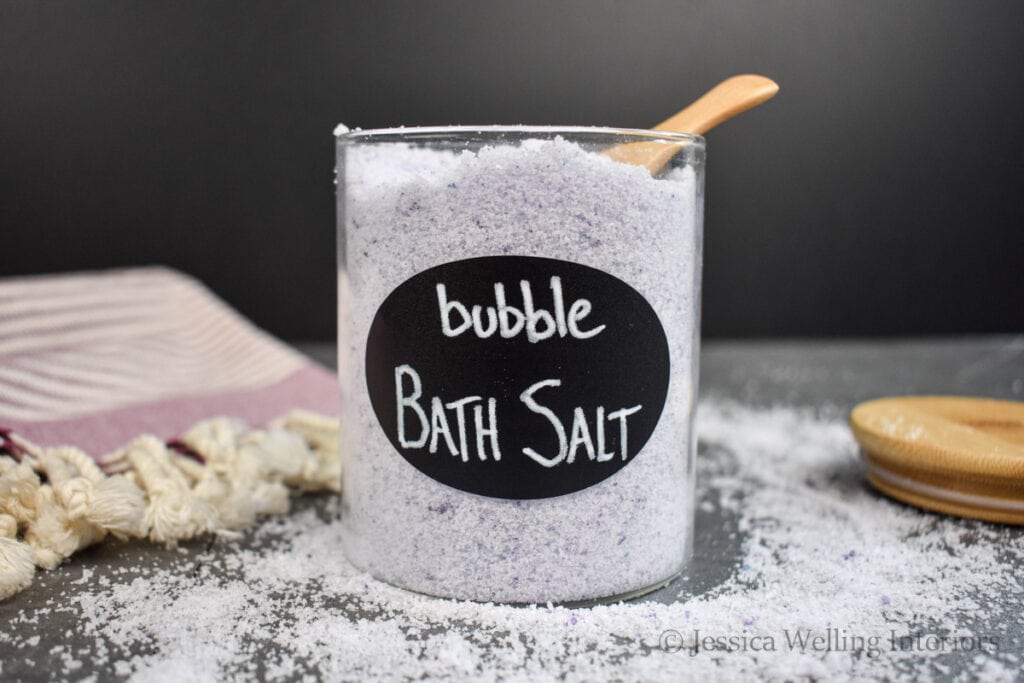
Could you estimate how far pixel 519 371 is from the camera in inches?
17.1

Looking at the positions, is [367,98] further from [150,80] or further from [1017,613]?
[1017,613]

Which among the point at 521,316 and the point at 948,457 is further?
the point at 948,457

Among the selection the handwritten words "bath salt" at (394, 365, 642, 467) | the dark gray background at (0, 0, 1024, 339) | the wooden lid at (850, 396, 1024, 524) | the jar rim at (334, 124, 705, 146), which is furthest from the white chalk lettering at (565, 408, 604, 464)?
the dark gray background at (0, 0, 1024, 339)

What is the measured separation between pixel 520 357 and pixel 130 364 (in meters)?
A: 0.50

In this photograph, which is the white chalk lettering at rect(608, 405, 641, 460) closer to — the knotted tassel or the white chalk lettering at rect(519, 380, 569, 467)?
the white chalk lettering at rect(519, 380, 569, 467)

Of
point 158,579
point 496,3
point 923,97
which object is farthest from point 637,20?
point 158,579

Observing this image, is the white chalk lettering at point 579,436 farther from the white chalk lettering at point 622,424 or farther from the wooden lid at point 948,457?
the wooden lid at point 948,457

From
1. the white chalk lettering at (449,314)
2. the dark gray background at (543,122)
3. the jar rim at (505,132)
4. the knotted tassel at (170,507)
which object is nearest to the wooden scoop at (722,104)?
the jar rim at (505,132)

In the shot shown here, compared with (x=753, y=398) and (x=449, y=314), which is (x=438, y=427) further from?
(x=753, y=398)

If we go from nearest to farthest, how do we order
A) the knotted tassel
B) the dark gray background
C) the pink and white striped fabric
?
the knotted tassel, the pink and white striped fabric, the dark gray background

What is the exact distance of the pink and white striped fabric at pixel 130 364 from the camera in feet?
2.17

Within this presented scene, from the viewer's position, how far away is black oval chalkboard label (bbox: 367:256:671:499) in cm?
43

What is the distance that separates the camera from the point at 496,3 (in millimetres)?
1243

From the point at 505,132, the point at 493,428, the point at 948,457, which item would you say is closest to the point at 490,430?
the point at 493,428
